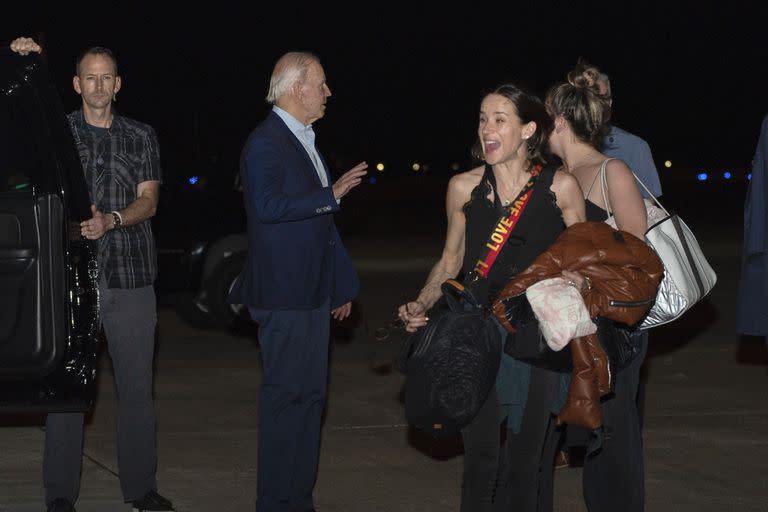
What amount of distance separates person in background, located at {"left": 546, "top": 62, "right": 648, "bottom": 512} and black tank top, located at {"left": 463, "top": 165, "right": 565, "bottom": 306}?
1.09ft

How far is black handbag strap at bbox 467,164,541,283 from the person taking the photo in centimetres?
532

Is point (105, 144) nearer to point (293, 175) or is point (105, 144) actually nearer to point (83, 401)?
point (293, 175)

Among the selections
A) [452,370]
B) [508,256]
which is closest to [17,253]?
[452,370]

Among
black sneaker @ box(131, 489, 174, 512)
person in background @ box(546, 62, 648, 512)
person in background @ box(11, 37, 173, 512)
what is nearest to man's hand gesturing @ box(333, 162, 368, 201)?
person in background @ box(546, 62, 648, 512)

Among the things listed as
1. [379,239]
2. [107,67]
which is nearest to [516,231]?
[107,67]

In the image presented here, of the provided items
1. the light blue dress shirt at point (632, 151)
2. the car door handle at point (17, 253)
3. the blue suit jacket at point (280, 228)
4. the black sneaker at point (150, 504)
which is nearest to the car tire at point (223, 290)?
the light blue dress shirt at point (632, 151)

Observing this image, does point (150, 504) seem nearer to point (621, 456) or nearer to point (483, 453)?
point (483, 453)

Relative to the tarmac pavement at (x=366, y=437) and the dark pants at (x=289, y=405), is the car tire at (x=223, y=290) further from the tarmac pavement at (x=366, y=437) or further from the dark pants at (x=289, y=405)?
the dark pants at (x=289, y=405)

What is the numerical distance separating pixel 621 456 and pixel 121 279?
7.57 feet

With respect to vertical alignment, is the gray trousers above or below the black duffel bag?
below

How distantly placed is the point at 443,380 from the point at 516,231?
0.70 metres

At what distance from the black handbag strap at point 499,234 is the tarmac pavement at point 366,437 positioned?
1.76 meters

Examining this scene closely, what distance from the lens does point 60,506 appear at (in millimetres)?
6195

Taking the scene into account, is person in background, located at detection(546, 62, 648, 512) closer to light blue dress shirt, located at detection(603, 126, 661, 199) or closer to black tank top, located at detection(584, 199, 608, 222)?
black tank top, located at detection(584, 199, 608, 222)
